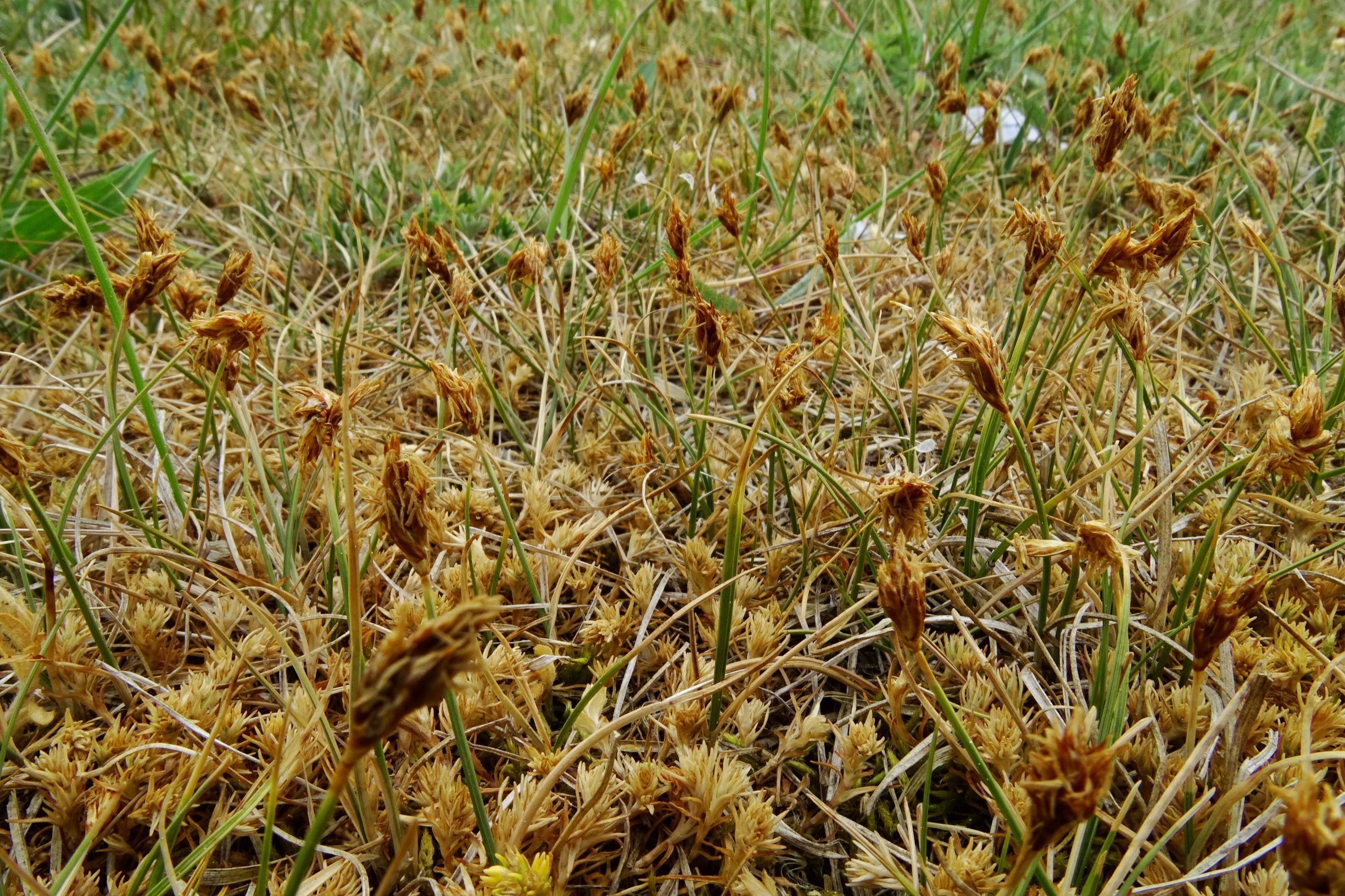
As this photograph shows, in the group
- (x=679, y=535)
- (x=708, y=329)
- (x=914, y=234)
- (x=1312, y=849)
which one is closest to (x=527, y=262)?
(x=708, y=329)

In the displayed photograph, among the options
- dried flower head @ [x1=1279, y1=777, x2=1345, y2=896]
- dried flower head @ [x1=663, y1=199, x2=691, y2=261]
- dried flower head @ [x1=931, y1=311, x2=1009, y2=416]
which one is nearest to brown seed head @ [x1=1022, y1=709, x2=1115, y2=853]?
dried flower head @ [x1=1279, y1=777, x2=1345, y2=896]

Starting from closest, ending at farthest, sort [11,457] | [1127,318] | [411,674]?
[411,674]
[11,457]
[1127,318]

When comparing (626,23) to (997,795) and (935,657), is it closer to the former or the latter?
(935,657)

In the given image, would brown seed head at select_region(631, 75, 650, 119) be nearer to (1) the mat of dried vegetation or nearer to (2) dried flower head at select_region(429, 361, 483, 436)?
(1) the mat of dried vegetation

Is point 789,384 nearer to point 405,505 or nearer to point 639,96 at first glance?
point 405,505

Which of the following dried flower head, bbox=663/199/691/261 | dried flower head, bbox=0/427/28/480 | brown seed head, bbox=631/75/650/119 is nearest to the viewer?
dried flower head, bbox=0/427/28/480

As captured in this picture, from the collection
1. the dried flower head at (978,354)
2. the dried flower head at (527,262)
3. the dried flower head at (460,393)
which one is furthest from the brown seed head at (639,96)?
the dried flower head at (978,354)
